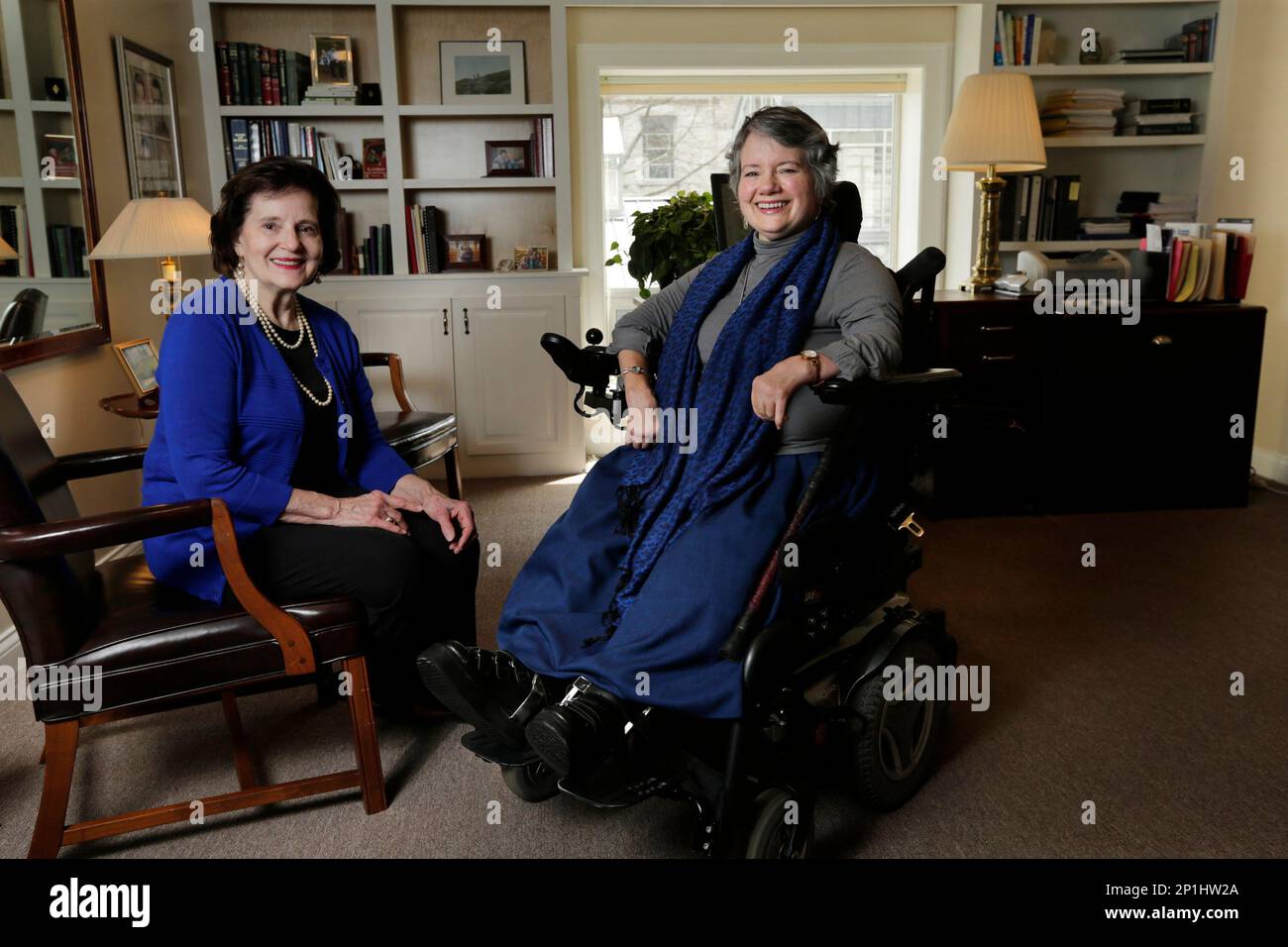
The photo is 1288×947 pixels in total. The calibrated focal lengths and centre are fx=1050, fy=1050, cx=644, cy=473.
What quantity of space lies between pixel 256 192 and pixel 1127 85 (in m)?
3.95

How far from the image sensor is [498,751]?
1.67 metres

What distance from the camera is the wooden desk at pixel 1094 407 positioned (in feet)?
12.3

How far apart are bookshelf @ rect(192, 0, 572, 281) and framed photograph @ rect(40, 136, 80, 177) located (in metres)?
1.26

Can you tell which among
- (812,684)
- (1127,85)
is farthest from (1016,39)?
(812,684)

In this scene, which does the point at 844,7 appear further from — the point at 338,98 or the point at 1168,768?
the point at 1168,768

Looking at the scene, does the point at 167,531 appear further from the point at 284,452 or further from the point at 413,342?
the point at 413,342

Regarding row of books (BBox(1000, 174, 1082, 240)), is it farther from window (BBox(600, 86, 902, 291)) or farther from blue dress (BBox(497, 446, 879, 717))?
blue dress (BBox(497, 446, 879, 717))

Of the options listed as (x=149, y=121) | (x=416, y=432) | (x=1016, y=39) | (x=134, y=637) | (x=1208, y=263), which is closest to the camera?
(x=134, y=637)

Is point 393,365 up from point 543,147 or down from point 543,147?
down

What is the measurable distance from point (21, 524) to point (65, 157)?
1.76 meters

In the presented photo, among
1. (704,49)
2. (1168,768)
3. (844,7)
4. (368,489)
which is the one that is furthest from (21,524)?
(844,7)

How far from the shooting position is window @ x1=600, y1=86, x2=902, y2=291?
4883mm

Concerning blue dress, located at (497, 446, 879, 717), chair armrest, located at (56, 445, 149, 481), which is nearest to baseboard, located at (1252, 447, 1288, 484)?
blue dress, located at (497, 446, 879, 717)

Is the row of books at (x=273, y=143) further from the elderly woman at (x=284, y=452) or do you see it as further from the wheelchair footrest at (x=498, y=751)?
the wheelchair footrest at (x=498, y=751)
